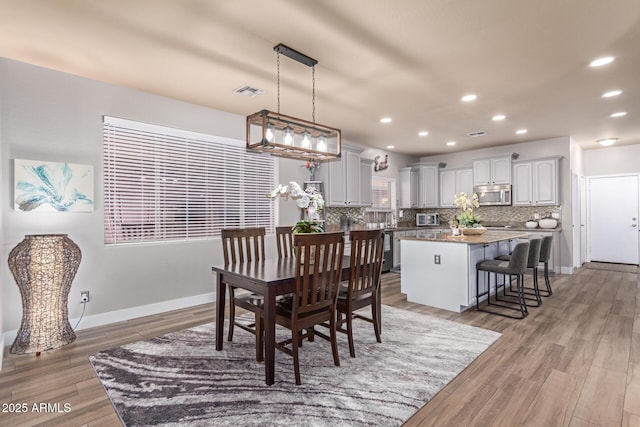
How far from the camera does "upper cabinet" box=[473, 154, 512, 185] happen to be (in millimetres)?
6682

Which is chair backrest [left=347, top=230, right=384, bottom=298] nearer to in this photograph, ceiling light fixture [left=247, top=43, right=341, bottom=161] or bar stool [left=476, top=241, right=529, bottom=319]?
ceiling light fixture [left=247, top=43, right=341, bottom=161]

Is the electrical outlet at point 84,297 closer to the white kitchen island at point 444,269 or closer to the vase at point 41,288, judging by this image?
the vase at point 41,288

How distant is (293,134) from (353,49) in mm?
891

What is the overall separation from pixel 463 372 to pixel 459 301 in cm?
157

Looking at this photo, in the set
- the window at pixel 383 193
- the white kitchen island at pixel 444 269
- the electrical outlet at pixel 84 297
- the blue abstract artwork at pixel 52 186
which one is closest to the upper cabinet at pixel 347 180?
the window at pixel 383 193

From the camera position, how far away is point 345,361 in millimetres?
2662

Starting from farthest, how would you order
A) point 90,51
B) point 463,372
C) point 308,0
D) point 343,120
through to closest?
point 343,120
point 90,51
point 463,372
point 308,0

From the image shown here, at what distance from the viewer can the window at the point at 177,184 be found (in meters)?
3.72

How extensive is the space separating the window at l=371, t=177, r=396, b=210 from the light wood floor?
12.1ft

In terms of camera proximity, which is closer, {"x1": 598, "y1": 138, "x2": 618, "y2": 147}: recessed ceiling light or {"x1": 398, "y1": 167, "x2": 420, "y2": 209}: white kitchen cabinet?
{"x1": 598, "y1": 138, "x2": 618, "y2": 147}: recessed ceiling light

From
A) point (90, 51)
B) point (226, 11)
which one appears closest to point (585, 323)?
point (226, 11)

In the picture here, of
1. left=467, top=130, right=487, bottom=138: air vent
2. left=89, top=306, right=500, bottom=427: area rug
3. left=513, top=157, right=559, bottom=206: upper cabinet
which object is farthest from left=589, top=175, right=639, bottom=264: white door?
left=89, top=306, right=500, bottom=427: area rug

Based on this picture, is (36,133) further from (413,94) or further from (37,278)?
(413,94)

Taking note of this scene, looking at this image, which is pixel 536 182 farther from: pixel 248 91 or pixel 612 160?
pixel 248 91
